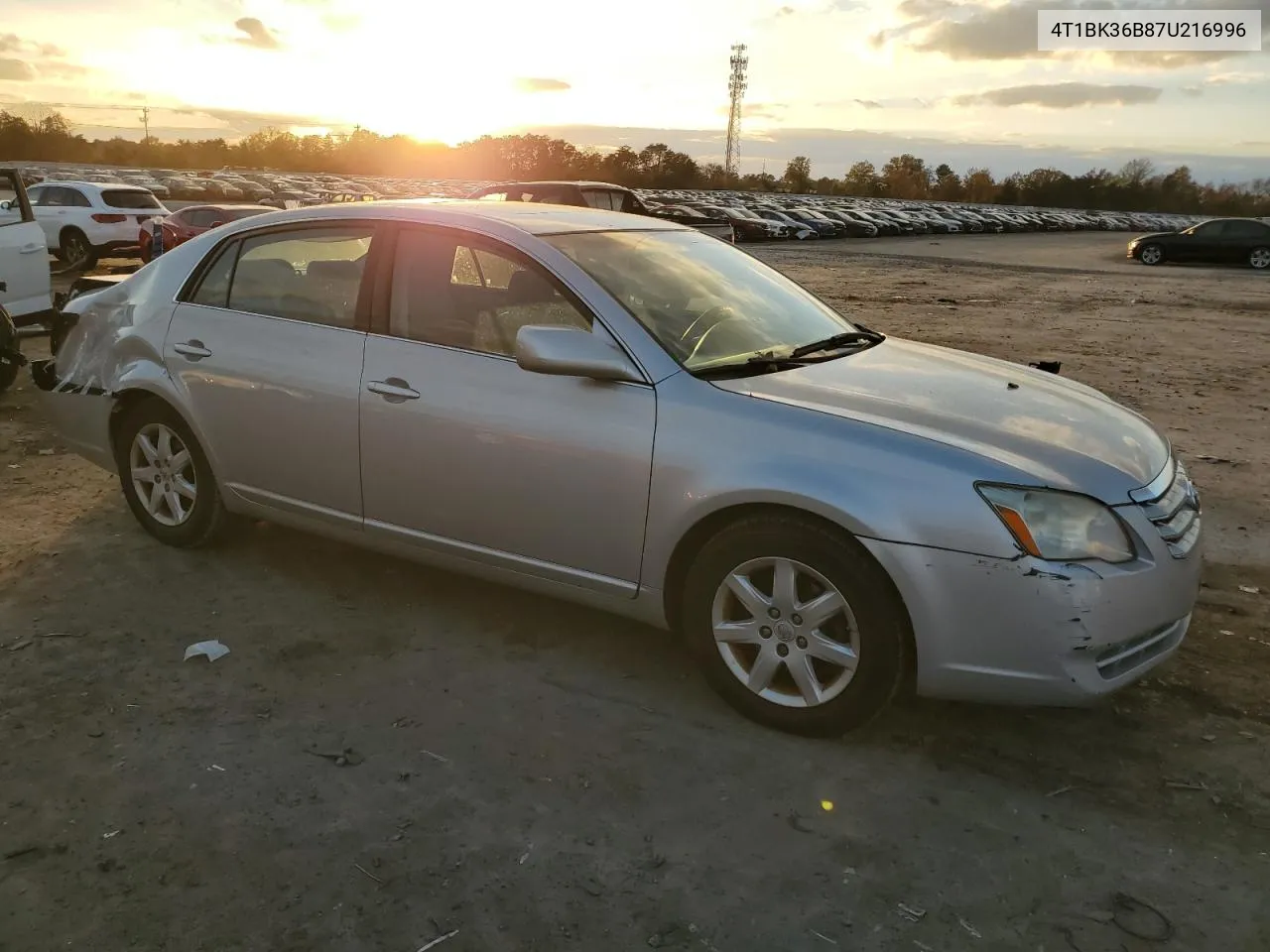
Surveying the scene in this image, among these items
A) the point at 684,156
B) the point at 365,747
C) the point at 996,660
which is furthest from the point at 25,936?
the point at 684,156

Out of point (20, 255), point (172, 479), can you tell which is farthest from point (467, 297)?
point (20, 255)

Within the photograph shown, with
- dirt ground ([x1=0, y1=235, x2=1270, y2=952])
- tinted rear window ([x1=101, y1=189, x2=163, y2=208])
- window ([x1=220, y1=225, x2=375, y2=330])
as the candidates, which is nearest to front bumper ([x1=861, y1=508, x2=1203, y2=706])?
dirt ground ([x1=0, y1=235, x2=1270, y2=952])

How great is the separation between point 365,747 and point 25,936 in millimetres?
1053

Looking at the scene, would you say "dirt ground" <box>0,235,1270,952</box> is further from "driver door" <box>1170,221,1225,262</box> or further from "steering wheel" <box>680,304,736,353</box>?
"driver door" <box>1170,221,1225,262</box>

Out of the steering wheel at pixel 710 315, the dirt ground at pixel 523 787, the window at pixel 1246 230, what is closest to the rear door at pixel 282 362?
the dirt ground at pixel 523 787

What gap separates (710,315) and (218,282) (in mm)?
2315

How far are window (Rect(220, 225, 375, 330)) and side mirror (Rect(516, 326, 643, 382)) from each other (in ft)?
3.37

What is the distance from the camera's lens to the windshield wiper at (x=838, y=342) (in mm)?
3855

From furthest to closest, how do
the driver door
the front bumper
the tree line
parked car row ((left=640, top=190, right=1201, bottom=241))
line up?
1. the tree line
2. parked car row ((left=640, top=190, right=1201, bottom=241))
3. the driver door
4. the front bumper

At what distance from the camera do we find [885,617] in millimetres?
3014

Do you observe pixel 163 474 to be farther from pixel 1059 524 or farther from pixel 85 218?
pixel 85 218

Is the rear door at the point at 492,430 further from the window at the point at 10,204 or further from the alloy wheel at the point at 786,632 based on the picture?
the window at the point at 10,204

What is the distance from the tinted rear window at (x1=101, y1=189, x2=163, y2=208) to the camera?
18.4m

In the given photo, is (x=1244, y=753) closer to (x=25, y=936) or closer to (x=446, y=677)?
(x=446, y=677)
